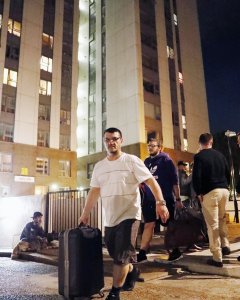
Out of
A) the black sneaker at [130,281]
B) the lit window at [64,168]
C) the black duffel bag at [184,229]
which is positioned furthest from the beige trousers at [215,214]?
the lit window at [64,168]

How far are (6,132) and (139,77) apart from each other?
15.7m

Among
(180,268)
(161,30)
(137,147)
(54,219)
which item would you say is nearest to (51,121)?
(137,147)

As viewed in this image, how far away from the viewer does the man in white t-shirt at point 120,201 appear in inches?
128

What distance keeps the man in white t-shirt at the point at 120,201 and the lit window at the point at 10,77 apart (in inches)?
1152

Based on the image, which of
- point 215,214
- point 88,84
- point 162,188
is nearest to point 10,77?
point 88,84

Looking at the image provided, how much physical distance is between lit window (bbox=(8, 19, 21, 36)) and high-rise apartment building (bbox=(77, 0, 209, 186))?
1099 centimetres

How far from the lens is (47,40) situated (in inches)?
1362

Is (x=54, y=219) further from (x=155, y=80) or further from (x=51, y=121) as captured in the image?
(x=155, y=80)

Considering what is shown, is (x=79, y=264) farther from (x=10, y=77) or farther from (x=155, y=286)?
(x=10, y=77)

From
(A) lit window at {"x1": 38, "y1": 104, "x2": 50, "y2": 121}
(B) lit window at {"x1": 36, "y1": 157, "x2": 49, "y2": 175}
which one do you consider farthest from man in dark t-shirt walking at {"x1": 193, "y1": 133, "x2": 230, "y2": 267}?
(A) lit window at {"x1": 38, "y1": 104, "x2": 50, "y2": 121}

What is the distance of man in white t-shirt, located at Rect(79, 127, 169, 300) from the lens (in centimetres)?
326

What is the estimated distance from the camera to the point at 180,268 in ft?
15.6

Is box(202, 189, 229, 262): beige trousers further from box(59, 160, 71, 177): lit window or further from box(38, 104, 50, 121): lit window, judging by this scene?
box(38, 104, 50, 121): lit window

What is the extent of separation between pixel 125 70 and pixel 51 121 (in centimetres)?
1086
